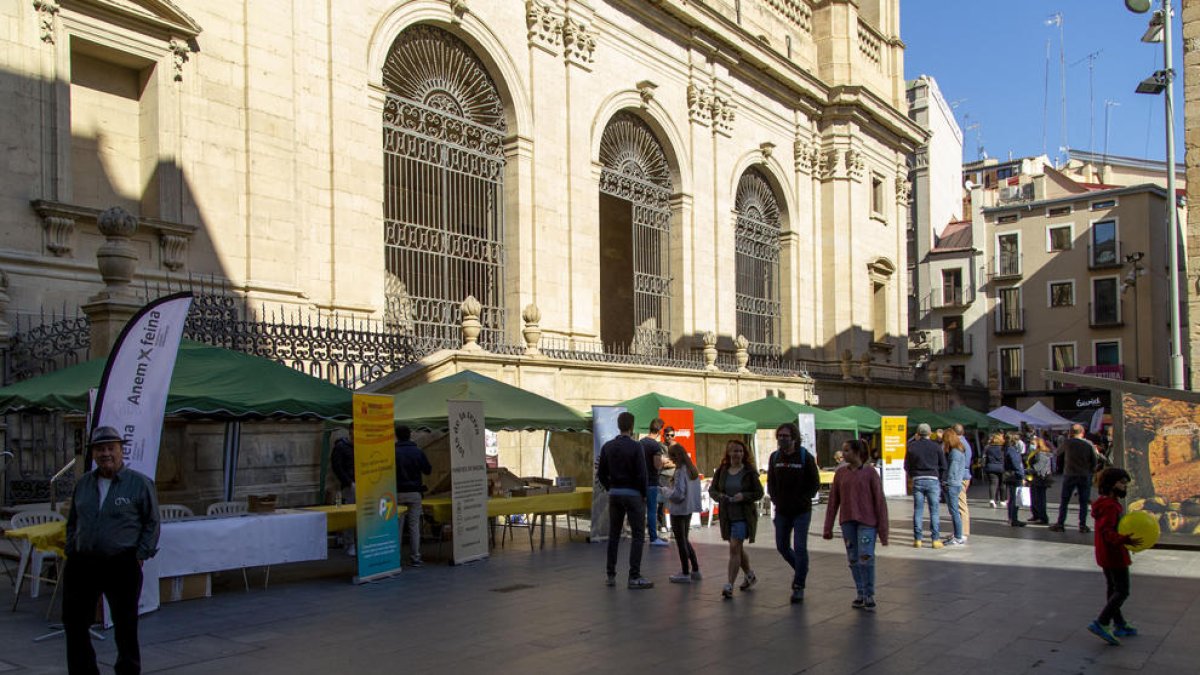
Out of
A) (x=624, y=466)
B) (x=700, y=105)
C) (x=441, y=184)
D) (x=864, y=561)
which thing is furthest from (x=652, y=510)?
(x=700, y=105)

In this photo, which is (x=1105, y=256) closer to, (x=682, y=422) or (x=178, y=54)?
(x=682, y=422)

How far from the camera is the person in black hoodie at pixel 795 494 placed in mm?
9555

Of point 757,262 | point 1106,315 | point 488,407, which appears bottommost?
point 488,407

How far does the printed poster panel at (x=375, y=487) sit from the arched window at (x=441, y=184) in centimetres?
770

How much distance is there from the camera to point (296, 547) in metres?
10.6

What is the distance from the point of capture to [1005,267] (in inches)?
2014

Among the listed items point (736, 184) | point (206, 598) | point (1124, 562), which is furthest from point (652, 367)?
point (1124, 562)

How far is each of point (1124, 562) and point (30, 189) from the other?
13.1 m

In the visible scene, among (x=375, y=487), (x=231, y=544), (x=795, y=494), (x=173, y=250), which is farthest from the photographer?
(x=173, y=250)

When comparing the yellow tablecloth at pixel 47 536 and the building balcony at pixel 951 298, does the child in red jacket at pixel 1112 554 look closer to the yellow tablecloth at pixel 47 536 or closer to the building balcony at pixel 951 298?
the yellow tablecloth at pixel 47 536

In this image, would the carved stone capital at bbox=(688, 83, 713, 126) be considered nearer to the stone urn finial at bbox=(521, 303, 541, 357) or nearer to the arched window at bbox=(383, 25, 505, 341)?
the arched window at bbox=(383, 25, 505, 341)

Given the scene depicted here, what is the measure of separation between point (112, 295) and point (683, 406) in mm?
8894

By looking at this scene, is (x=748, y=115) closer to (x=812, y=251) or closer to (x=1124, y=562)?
(x=812, y=251)

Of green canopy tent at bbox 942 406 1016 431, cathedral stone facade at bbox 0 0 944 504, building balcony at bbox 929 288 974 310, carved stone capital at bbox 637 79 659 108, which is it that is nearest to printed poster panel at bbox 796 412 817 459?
cathedral stone facade at bbox 0 0 944 504
